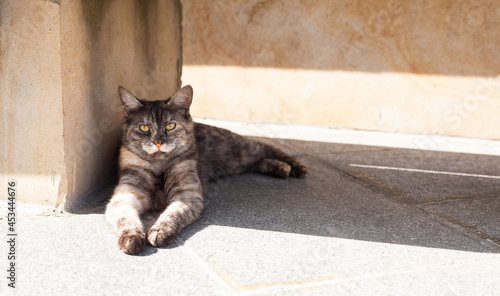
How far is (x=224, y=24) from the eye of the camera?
19.5 feet

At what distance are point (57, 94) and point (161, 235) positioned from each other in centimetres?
111

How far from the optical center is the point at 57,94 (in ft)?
9.55

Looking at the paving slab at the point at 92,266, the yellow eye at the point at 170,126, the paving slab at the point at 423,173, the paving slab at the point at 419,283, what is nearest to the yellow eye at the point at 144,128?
the yellow eye at the point at 170,126

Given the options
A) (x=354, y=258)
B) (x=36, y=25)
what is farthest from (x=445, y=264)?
(x=36, y=25)

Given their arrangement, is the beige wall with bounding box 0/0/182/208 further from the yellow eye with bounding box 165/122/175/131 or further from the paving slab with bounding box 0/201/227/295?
the yellow eye with bounding box 165/122/175/131

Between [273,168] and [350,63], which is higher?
[350,63]

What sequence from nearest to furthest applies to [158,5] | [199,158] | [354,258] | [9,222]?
[354,258], [9,222], [199,158], [158,5]

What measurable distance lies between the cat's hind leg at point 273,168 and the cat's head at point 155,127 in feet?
2.83

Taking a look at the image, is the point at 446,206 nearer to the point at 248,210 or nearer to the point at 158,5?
the point at 248,210

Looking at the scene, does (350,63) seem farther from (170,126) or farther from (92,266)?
(92,266)

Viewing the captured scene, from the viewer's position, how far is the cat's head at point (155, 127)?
325 cm

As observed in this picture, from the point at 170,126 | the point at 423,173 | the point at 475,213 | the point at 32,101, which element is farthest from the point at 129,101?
the point at 423,173

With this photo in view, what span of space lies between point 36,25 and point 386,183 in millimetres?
2884

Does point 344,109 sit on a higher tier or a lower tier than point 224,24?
lower
